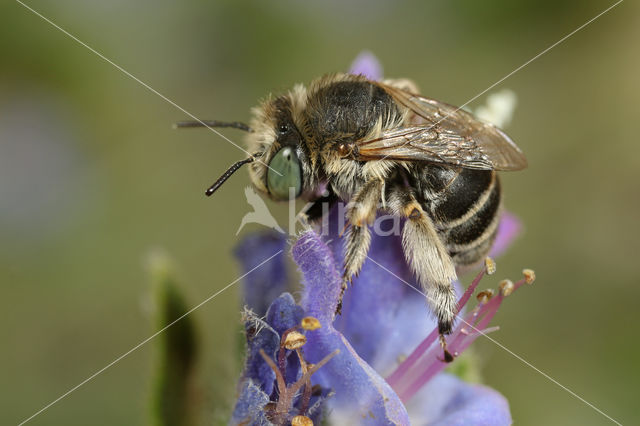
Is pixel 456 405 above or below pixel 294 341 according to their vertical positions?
below

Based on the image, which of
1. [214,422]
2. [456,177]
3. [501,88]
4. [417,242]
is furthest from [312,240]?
[501,88]

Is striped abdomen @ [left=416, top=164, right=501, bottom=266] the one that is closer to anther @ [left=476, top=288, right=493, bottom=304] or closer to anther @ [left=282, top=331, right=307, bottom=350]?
anther @ [left=476, top=288, right=493, bottom=304]

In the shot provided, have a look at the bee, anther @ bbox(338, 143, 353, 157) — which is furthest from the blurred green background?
anther @ bbox(338, 143, 353, 157)

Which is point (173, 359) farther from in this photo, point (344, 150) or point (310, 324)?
point (344, 150)

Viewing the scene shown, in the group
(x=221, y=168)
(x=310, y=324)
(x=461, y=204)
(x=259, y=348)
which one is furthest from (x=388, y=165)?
(x=221, y=168)

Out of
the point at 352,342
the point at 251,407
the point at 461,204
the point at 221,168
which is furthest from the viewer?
the point at 221,168

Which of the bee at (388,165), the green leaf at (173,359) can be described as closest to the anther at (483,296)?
the bee at (388,165)

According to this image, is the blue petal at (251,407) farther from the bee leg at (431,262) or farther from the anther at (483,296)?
the anther at (483,296)
